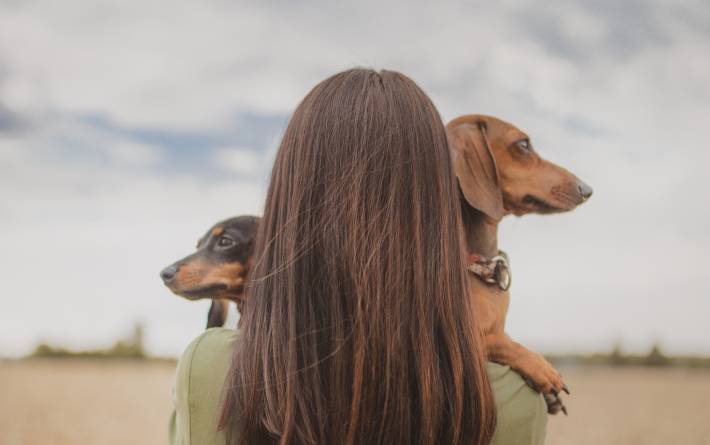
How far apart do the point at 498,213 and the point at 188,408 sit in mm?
1429

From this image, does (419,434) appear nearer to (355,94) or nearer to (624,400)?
(355,94)

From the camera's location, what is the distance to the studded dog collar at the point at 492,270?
105 inches

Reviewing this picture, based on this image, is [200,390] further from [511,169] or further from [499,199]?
[511,169]

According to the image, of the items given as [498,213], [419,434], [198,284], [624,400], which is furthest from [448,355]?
[624,400]

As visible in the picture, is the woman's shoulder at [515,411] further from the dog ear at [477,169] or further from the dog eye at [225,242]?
the dog eye at [225,242]

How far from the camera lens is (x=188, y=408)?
174 cm

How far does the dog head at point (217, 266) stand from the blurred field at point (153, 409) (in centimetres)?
1131

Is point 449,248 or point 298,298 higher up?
point 449,248

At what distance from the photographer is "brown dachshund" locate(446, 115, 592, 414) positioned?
2.35 metres

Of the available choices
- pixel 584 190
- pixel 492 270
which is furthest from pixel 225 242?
pixel 584 190

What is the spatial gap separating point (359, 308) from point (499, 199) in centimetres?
126

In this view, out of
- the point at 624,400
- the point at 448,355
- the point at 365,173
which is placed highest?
the point at 365,173

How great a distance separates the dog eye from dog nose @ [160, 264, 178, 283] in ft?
0.70

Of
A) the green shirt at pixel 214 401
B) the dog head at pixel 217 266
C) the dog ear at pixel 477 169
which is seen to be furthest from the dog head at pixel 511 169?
the green shirt at pixel 214 401
